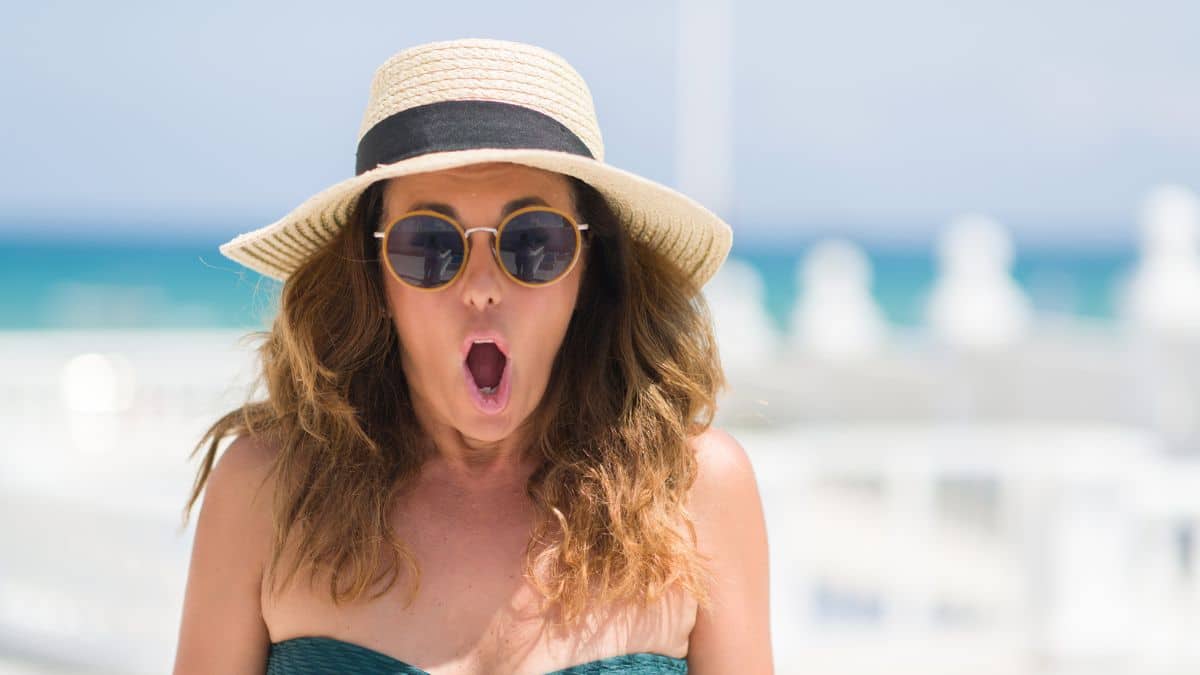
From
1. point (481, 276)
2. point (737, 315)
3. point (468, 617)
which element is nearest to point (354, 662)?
point (468, 617)

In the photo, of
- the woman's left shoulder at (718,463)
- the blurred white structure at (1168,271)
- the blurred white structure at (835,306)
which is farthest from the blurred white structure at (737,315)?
the woman's left shoulder at (718,463)

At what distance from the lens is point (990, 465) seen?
5320 mm

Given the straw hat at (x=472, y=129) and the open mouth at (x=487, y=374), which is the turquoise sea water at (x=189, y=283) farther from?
the open mouth at (x=487, y=374)

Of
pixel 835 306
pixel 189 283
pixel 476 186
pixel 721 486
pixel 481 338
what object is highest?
pixel 189 283

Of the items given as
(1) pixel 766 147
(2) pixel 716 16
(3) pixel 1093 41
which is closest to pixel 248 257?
(2) pixel 716 16

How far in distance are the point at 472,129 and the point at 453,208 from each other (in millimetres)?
128

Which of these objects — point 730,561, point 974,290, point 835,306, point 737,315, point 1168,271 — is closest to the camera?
point 730,561

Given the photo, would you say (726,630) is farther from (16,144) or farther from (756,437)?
(16,144)

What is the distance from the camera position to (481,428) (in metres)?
2.22

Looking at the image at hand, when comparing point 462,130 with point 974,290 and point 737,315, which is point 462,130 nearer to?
point 974,290

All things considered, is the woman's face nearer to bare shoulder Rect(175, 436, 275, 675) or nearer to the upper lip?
the upper lip

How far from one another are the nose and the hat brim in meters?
0.13

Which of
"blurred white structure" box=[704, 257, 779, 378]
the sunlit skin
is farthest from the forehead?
"blurred white structure" box=[704, 257, 779, 378]

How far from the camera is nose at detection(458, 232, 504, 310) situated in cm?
215
